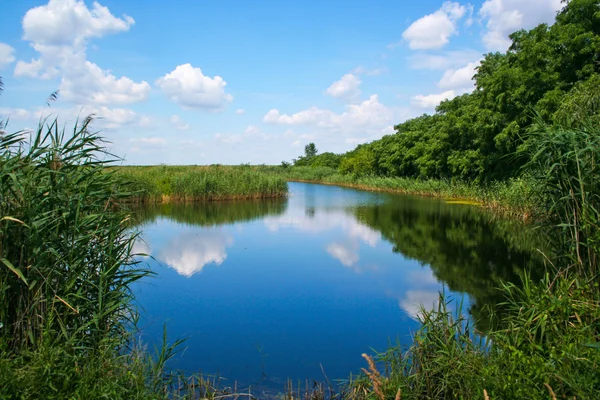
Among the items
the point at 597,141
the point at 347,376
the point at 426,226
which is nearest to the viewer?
the point at 597,141

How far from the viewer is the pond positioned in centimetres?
625

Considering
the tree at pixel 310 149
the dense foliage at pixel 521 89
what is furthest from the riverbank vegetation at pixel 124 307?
the tree at pixel 310 149

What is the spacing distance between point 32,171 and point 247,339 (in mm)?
3789

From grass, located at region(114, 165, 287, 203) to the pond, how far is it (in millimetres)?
7492

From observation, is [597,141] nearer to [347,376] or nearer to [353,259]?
[347,376]

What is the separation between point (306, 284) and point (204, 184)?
1931 centimetres

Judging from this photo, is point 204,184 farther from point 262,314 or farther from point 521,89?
point 262,314

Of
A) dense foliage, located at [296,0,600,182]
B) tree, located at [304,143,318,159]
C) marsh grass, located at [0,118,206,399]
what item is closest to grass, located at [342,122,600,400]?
marsh grass, located at [0,118,206,399]

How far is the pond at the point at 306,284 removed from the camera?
625cm

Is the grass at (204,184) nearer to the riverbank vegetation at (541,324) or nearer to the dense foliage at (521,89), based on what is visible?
the dense foliage at (521,89)

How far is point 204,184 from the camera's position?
2800 cm

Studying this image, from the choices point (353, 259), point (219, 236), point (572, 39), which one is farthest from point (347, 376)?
point (572, 39)

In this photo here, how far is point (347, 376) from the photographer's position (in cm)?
545

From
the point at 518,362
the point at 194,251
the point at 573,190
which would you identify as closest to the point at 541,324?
the point at 518,362
